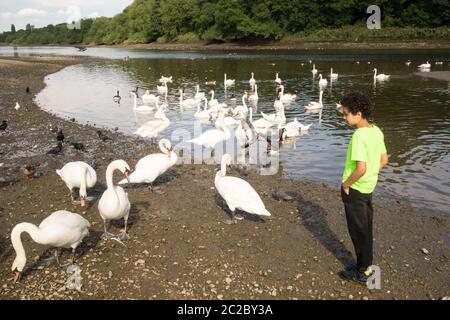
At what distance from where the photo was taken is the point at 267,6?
101 meters

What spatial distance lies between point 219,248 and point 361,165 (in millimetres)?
3268

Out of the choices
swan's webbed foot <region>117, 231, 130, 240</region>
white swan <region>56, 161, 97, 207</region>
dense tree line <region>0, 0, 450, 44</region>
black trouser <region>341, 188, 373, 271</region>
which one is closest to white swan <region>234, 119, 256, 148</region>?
white swan <region>56, 161, 97, 207</region>

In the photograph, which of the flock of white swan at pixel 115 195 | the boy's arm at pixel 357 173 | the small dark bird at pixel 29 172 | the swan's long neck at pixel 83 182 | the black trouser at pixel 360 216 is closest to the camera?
the boy's arm at pixel 357 173

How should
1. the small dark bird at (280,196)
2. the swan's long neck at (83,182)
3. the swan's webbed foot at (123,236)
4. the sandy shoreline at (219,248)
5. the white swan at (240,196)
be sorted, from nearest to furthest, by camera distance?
the sandy shoreline at (219,248)
the swan's webbed foot at (123,236)
the white swan at (240,196)
the swan's long neck at (83,182)
the small dark bird at (280,196)

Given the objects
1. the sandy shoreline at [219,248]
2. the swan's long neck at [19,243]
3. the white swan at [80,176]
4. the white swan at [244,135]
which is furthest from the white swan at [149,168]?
the white swan at [244,135]

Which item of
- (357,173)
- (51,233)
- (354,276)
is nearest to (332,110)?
(354,276)

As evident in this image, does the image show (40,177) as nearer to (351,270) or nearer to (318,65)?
(351,270)

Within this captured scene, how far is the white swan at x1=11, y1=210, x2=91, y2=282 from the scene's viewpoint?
648 centimetres

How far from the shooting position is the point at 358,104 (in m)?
5.71

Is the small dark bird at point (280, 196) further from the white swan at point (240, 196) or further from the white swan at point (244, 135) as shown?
the white swan at point (244, 135)

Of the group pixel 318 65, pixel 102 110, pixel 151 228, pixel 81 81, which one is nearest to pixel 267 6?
pixel 318 65

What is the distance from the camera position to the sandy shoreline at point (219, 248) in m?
6.42

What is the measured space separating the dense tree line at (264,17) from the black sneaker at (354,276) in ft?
277

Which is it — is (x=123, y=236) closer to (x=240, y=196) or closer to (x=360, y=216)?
(x=240, y=196)
